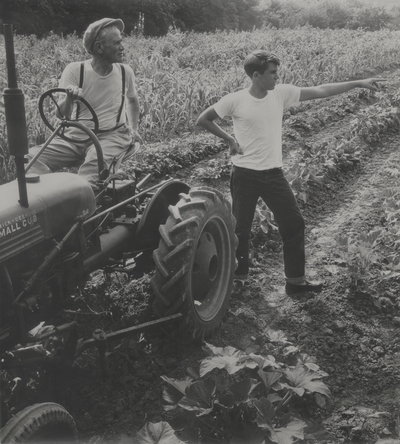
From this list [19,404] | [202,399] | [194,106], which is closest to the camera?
[202,399]

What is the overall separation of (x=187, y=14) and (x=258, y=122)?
2642 cm

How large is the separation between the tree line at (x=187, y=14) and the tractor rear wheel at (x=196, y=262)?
162 centimetres

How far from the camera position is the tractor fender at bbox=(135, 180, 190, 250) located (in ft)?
12.4

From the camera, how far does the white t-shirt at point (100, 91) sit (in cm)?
425

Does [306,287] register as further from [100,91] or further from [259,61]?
[100,91]

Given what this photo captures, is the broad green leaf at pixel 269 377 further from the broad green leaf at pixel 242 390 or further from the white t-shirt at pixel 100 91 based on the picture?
the white t-shirt at pixel 100 91

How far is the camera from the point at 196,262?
3648 mm

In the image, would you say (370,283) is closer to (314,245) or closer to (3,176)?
(314,245)

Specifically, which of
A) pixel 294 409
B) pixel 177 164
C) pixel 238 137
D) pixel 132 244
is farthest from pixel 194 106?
pixel 294 409

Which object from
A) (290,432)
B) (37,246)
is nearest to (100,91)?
(37,246)

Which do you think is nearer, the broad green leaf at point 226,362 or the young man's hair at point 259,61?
the broad green leaf at point 226,362

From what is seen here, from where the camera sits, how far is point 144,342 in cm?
361

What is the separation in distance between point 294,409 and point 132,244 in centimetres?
140

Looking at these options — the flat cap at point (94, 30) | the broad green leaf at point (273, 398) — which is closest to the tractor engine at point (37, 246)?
the broad green leaf at point (273, 398)
